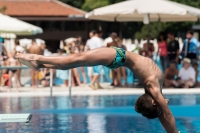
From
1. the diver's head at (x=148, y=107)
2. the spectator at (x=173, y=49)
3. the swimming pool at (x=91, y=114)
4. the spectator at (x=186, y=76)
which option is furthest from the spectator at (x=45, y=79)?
the diver's head at (x=148, y=107)

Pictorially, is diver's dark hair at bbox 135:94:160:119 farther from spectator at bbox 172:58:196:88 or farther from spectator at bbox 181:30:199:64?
spectator at bbox 181:30:199:64

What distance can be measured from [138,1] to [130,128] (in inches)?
320

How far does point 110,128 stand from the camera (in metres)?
9.67

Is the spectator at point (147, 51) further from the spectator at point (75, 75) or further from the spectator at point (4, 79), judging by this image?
the spectator at point (4, 79)

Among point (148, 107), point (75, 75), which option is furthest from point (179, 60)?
point (148, 107)

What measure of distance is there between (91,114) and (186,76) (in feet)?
18.9

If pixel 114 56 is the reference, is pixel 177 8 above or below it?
above

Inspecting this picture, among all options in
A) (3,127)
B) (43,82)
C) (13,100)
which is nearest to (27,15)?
(43,82)

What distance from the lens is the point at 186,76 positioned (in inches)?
661

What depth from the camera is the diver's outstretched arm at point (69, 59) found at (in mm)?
7051

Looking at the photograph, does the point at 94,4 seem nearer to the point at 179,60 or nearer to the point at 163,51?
the point at 163,51

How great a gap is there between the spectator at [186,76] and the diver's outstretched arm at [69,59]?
31.2ft

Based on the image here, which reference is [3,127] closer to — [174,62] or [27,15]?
[174,62]

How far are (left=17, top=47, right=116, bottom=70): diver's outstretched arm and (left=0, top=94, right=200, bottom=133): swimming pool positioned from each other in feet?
7.30
